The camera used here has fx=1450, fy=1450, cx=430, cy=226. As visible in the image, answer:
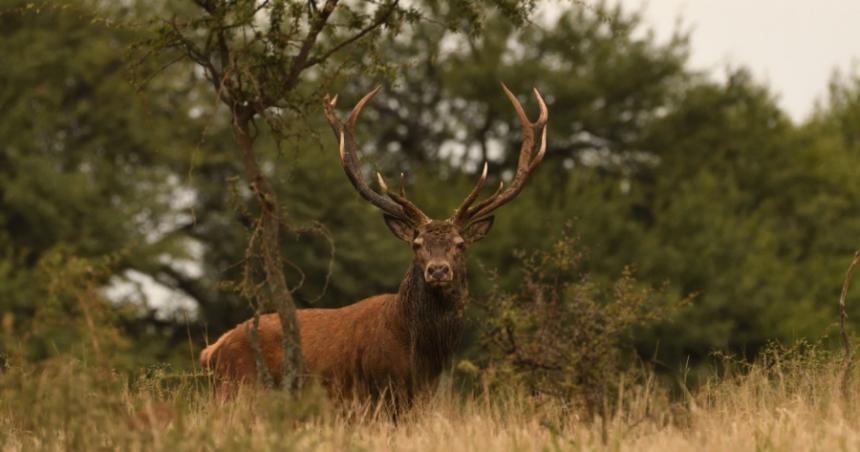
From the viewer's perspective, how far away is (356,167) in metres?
9.39

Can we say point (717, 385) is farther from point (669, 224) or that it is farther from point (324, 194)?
point (669, 224)

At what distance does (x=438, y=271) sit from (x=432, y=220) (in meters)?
0.41

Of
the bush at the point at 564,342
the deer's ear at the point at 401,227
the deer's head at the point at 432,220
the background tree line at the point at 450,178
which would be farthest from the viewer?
the background tree line at the point at 450,178

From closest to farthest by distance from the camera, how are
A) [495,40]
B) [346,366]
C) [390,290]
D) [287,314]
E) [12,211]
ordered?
[287,314] < [346,366] < [12,211] < [390,290] < [495,40]

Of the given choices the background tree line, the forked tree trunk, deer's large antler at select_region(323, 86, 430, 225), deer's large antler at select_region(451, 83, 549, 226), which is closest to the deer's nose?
deer's large antler at select_region(323, 86, 430, 225)

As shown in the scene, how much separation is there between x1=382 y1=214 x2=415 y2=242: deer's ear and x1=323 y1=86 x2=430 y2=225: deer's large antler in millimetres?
47

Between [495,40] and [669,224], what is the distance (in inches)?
222

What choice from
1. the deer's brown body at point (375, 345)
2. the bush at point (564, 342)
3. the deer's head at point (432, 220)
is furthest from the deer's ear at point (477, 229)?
the bush at point (564, 342)

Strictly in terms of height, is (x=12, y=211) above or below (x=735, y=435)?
above

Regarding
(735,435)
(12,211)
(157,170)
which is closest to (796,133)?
(157,170)

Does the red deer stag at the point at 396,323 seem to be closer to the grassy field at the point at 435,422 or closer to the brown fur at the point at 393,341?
the brown fur at the point at 393,341

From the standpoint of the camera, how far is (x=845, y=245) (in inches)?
1277

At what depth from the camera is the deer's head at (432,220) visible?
9148 millimetres

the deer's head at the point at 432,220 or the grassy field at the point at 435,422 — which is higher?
the deer's head at the point at 432,220
